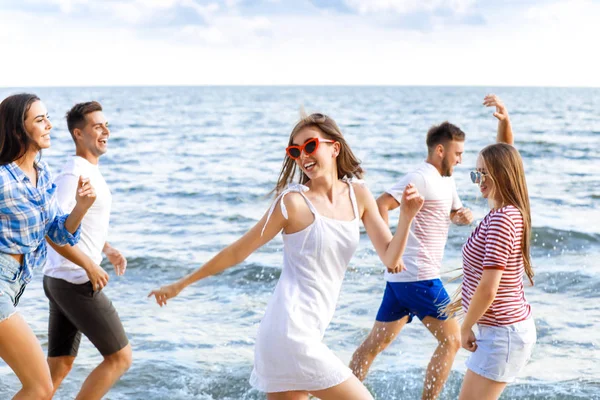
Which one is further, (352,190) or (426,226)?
(426,226)

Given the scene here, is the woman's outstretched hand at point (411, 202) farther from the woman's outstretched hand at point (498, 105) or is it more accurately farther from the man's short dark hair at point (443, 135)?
the man's short dark hair at point (443, 135)

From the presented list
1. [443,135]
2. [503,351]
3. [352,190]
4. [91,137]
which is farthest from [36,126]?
[443,135]

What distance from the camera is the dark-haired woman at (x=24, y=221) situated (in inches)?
162

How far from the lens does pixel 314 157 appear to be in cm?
384

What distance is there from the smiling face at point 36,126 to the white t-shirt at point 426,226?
250 cm

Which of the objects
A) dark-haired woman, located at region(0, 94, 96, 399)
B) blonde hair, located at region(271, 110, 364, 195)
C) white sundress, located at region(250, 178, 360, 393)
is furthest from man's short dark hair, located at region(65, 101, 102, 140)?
white sundress, located at region(250, 178, 360, 393)

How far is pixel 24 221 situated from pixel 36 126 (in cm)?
55

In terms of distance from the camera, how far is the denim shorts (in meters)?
4.07

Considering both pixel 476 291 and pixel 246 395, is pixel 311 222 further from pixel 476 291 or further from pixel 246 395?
pixel 246 395

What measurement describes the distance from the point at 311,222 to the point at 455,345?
8.16ft

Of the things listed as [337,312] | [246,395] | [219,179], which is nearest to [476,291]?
[246,395]

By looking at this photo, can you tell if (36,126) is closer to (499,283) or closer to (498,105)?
(499,283)

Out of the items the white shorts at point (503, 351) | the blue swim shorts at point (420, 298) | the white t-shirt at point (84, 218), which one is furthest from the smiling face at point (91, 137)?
the white shorts at point (503, 351)

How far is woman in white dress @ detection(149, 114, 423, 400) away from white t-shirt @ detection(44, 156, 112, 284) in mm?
1452
